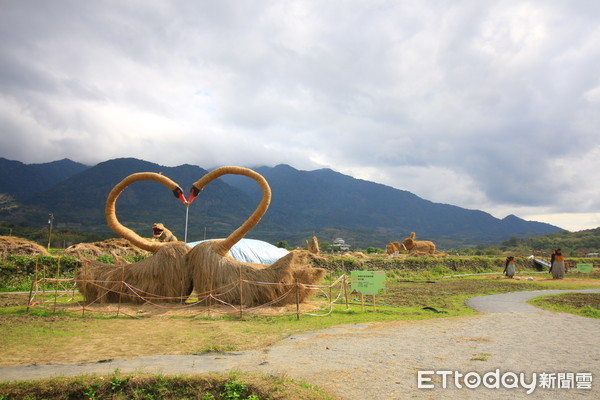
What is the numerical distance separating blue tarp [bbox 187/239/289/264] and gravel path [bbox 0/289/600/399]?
44.3 feet

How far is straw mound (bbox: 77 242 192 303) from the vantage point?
12.9m

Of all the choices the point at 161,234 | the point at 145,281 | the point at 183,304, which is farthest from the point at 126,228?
the point at 161,234

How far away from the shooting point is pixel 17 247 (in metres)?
22.0

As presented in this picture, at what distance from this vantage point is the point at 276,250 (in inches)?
989

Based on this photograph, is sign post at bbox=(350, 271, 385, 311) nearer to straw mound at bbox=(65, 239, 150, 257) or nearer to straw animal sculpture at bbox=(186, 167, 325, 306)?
straw animal sculpture at bbox=(186, 167, 325, 306)

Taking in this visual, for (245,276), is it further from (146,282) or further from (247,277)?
(146,282)

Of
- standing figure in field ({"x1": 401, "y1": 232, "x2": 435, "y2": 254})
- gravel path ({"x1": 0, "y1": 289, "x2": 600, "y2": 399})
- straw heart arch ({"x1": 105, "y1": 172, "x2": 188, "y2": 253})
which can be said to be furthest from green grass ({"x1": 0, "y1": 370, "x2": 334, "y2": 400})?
standing figure in field ({"x1": 401, "y1": 232, "x2": 435, "y2": 254})

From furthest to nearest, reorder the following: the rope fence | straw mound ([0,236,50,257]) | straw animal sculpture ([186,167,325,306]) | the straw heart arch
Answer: straw mound ([0,236,50,257]) → the straw heart arch → straw animal sculpture ([186,167,325,306]) → the rope fence

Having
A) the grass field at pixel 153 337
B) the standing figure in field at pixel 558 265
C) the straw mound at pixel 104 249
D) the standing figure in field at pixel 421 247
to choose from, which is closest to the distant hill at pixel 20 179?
the straw mound at pixel 104 249

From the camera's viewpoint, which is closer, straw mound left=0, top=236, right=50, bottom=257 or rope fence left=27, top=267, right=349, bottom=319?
rope fence left=27, top=267, right=349, bottom=319

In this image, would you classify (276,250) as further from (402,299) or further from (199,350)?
(199,350)

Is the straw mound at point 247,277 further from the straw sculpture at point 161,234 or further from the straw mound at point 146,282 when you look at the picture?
the straw sculpture at point 161,234

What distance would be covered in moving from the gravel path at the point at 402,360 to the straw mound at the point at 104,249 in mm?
19837

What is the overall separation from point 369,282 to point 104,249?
68.3 feet
